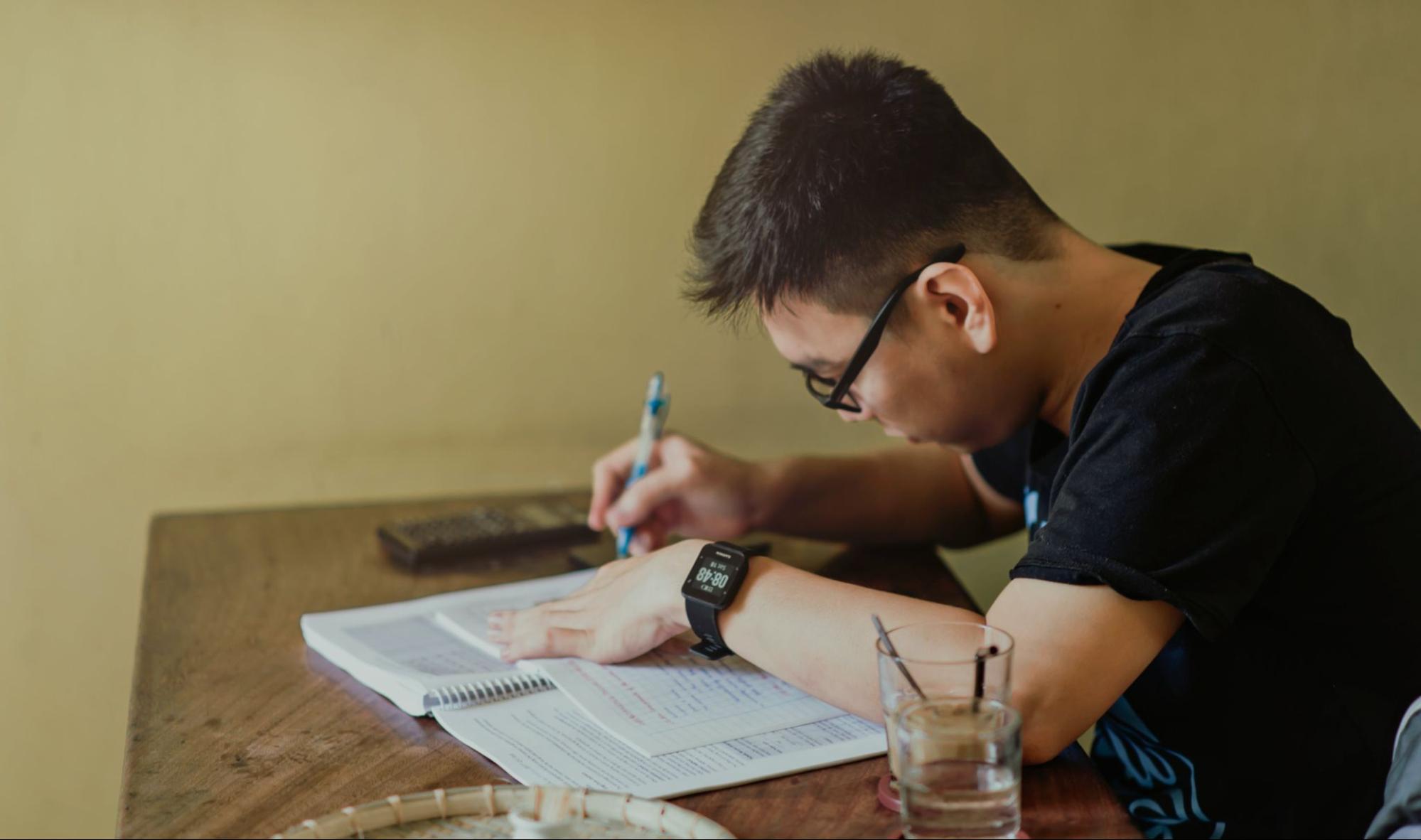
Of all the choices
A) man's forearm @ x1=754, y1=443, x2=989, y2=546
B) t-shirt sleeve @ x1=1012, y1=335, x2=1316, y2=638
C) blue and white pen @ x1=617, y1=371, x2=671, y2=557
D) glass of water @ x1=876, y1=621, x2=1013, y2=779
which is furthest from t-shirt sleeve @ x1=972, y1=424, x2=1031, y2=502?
glass of water @ x1=876, y1=621, x2=1013, y2=779

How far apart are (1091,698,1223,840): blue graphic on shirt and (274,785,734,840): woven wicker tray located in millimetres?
518

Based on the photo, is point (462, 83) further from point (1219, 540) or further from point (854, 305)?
point (1219, 540)

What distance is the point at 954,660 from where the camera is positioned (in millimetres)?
888

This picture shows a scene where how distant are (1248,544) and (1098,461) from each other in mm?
→ 123

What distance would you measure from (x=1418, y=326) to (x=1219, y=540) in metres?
1.11

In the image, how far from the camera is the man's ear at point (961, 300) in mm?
1131

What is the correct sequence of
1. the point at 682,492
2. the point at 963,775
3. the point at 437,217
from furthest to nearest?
1. the point at 437,217
2. the point at 682,492
3. the point at 963,775

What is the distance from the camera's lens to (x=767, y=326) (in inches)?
48.9

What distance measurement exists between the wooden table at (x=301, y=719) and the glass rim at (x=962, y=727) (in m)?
0.08

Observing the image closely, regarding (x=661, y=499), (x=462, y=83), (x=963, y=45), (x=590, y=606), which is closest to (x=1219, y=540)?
(x=590, y=606)

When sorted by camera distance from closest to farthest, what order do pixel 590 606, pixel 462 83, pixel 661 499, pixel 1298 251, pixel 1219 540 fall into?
pixel 1219 540 < pixel 590 606 < pixel 661 499 < pixel 462 83 < pixel 1298 251

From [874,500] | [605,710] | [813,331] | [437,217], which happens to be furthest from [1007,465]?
[437,217]

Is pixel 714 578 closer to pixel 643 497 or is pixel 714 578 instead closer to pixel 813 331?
pixel 813 331

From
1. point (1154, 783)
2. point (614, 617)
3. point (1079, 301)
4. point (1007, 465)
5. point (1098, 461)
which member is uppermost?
point (1079, 301)
